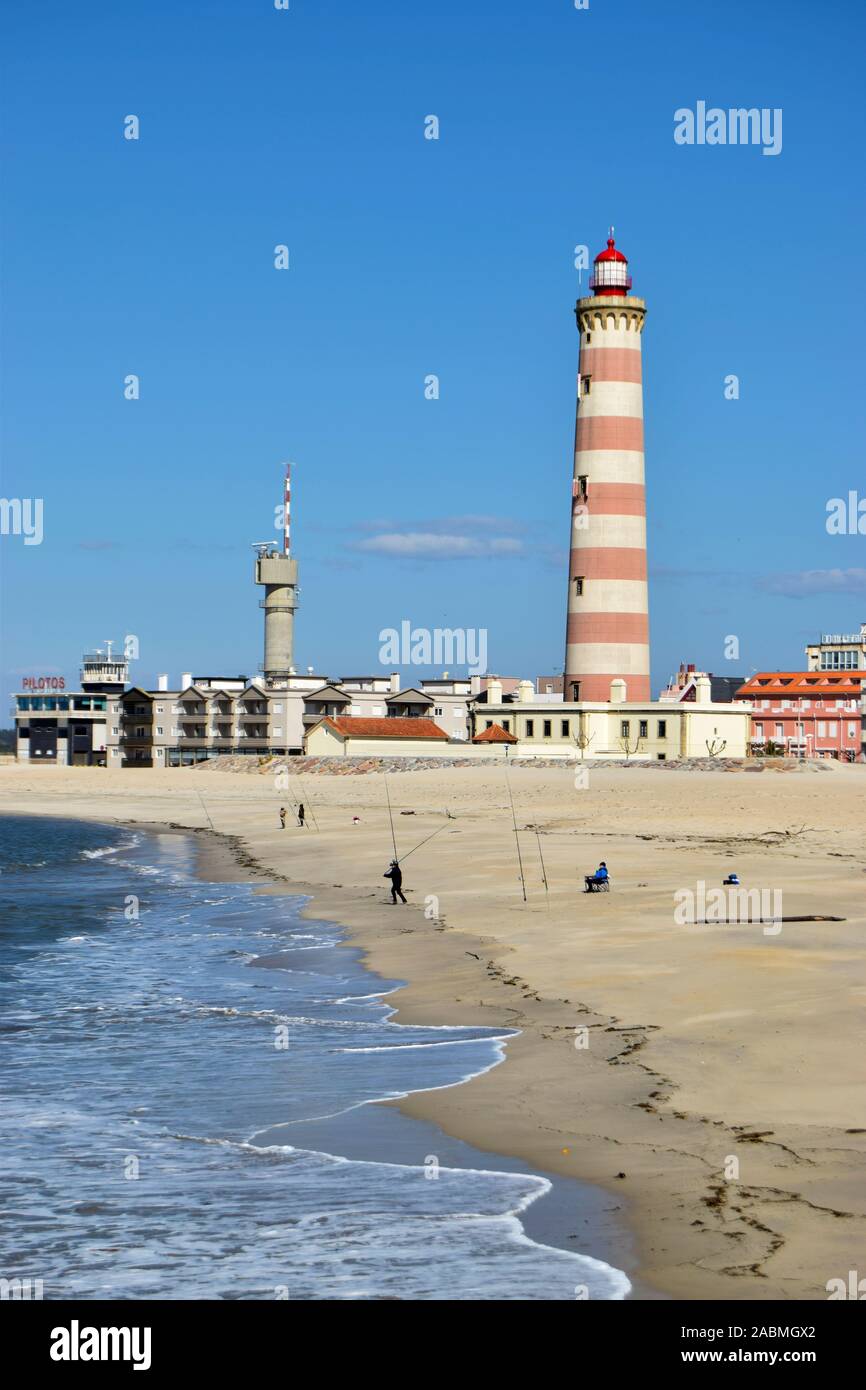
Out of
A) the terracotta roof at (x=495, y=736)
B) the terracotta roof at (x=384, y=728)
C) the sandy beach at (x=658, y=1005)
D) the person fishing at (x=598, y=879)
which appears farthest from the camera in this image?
the terracotta roof at (x=384, y=728)

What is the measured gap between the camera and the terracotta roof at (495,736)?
264 ft

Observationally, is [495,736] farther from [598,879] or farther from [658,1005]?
[658,1005]

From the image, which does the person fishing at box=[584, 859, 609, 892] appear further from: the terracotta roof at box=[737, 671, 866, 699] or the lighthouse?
the terracotta roof at box=[737, 671, 866, 699]

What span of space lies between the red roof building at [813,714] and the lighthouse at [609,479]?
47.1m

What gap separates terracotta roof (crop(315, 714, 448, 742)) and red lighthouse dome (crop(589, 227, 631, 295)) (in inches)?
1344

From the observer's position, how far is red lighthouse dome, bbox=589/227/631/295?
2773 inches

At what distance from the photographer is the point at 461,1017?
20516 mm

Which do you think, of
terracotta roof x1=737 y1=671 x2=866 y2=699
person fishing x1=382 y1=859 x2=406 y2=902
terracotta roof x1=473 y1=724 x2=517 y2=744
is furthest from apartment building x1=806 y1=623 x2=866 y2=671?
person fishing x1=382 y1=859 x2=406 y2=902

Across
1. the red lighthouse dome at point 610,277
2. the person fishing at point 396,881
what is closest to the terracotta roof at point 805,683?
the red lighthouse dome at point 610,277

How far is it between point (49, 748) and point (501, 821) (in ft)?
304

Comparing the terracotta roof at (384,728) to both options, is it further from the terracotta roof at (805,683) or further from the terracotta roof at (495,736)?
the terracotta roof at (805,683)

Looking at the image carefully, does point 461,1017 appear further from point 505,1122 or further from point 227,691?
point 227,691

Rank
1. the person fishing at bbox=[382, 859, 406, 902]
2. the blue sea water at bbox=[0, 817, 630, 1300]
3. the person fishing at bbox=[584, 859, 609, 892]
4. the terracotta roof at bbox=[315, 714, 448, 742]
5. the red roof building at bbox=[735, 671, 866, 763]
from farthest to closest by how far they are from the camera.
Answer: the red roof building at bbox=[735, 671, 866, 763]
the terracotta roof at bbox=[315, 714, 448, 742]
the person fishing at bbox=[382, 859, 406, 902]
the person fishing at bbox=[584, 859, 609, 892]
the blue sea water at bbox=[0, 817, 630, 1300]
